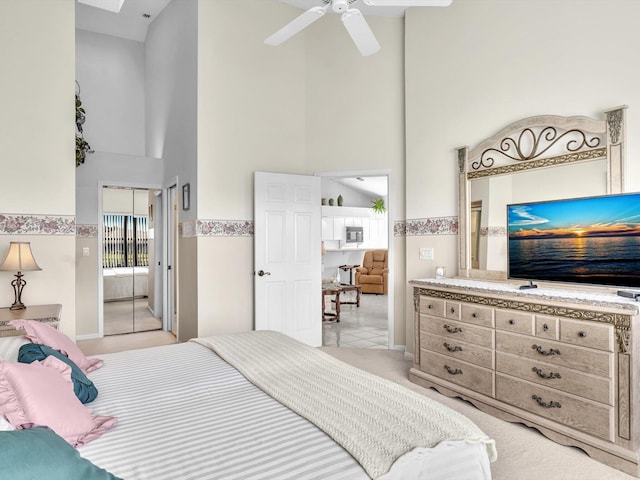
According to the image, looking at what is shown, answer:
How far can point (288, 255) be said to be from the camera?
4.66m

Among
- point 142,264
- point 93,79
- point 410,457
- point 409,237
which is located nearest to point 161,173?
point 142,264

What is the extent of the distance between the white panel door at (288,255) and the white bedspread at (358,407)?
7.37 feet

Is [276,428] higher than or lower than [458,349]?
higher

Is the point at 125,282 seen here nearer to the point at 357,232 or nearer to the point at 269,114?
the point at 269,114

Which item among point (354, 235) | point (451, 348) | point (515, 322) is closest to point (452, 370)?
point (451, 348)

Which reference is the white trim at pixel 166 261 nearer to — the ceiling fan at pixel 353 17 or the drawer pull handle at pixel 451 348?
the ceiling fan at pixel 353 17

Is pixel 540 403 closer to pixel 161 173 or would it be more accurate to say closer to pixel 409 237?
pixel 409 237

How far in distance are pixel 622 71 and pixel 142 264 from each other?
5.63 meters

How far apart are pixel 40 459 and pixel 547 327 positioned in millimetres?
2606

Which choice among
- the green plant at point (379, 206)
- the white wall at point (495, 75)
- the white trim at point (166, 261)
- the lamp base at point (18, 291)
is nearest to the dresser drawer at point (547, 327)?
the white wall at point (495, 75)

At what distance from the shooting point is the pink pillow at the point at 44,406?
4.12 feet

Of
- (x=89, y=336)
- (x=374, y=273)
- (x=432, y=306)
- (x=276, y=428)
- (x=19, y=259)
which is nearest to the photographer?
(x=276, y=428)

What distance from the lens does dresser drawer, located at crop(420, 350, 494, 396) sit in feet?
9.55

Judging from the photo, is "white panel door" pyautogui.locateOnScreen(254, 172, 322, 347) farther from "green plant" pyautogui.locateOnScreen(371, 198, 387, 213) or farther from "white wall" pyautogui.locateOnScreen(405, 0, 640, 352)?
"green plant" pyautogui.locateOnScreen(371, 198, 387, 213)
